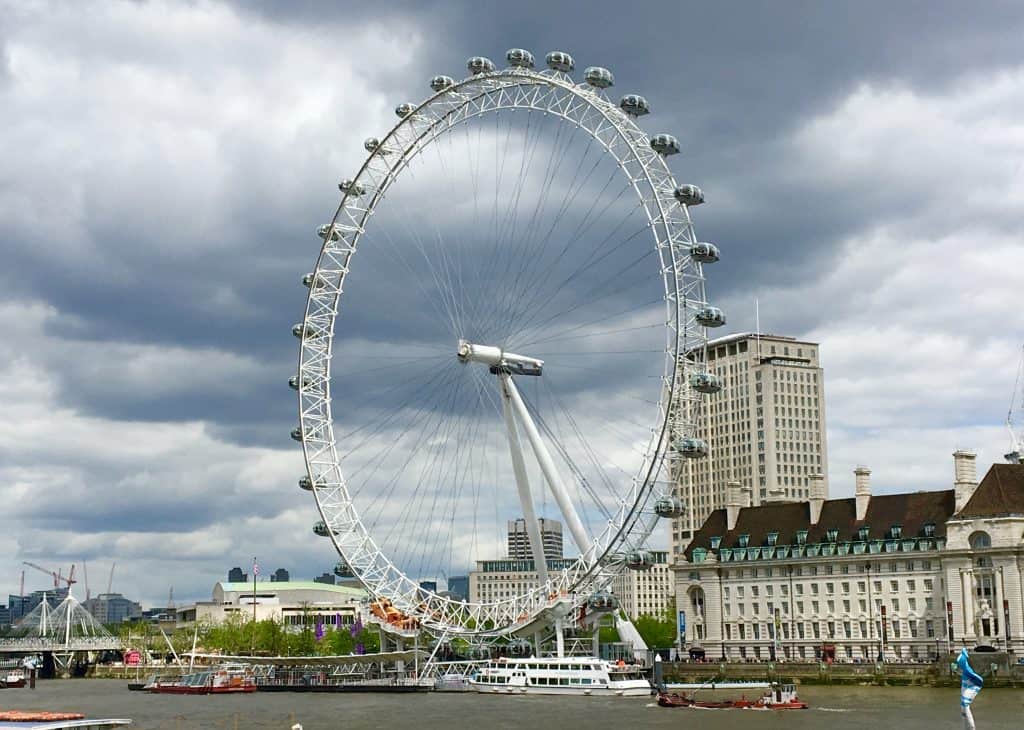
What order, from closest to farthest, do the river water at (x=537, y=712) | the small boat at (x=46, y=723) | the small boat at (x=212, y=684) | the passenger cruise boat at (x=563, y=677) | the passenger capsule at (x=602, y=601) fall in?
the small boat at (x=46, y=723)
the river water at (x=537, y=712)
the passenger cruise boat at (x=563, y=677)
the passenger capsule at (x=602, y=601)
the small boat at (x=212, y=684)

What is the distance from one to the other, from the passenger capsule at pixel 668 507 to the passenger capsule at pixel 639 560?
170 inches

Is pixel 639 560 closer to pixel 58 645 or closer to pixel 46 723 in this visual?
pixel 46 723

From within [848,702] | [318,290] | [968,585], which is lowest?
[848,702]

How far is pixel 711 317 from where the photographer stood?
8169cm

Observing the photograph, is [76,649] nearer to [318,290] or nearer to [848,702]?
[318,290]

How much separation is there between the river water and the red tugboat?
1.14 meters

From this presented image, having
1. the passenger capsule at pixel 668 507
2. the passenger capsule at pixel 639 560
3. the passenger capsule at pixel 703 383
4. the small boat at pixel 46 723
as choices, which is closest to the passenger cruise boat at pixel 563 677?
the passenger capsule at pixel 639 560

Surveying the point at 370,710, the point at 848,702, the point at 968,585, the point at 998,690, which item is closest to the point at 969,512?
the point at 968,585

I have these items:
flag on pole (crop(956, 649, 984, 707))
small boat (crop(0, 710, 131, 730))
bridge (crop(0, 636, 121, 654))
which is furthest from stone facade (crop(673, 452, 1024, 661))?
bridge (crop(0, 636, 121, 654))

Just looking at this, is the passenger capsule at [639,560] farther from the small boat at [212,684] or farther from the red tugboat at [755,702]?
the small boat at [212,684]

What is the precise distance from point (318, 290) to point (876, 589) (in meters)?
53.9

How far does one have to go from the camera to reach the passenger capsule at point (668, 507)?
83.8 meters

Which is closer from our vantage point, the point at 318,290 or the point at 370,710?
the point at 370,710

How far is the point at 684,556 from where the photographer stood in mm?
131750
